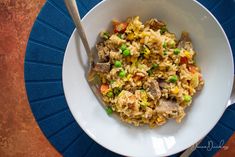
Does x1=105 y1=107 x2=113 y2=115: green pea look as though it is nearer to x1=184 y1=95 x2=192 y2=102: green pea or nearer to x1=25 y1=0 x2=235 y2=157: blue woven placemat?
x1=25 y1=0 x2=235 y2=157: blue woven placemat

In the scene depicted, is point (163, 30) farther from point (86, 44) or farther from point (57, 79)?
point (57, 79)

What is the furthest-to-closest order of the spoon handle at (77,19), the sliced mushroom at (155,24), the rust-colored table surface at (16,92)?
the rust-colored table surface at (16,92), the sliced mushroom at (155,24), the spoon handle at (77,19)

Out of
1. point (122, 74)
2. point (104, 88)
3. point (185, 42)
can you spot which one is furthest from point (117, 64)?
point (185, 42)

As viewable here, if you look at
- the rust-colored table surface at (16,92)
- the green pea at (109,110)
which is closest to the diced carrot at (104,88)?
the green pea at (109,110)

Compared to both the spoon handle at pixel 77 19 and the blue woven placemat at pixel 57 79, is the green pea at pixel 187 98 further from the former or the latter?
the spoon handle at pixel 77 19

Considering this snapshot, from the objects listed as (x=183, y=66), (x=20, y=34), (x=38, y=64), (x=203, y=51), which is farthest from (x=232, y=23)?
(x=20, y=34)

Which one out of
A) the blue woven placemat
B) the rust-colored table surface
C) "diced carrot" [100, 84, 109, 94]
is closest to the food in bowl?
"diced carrot" [100, 84, 109, 94]
